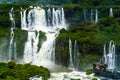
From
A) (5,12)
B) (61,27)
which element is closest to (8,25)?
(5,12)

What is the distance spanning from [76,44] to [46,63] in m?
3.92

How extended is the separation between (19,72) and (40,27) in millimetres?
18943

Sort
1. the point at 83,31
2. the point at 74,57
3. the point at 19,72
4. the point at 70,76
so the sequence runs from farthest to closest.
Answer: the point at 83,31 → the point at 74,57 → the point at 70,76 → the point at 19,72

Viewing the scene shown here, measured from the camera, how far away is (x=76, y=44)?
2068 inches

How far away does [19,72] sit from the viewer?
41281mm

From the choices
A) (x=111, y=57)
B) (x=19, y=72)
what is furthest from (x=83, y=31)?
(x=19, y=72)

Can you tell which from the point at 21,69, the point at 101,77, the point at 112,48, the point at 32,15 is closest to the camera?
the point at 21,69

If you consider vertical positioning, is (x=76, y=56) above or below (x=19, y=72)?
above

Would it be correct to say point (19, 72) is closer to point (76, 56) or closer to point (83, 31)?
point (76, 56)

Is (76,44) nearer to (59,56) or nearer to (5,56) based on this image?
(59,56)

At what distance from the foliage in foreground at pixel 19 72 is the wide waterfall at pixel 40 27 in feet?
35.3

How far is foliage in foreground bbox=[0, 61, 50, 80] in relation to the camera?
4028 cm

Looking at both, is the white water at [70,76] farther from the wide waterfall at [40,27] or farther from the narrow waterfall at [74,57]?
the wide waterfall at [40,27]

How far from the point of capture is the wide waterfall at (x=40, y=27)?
178 ft
